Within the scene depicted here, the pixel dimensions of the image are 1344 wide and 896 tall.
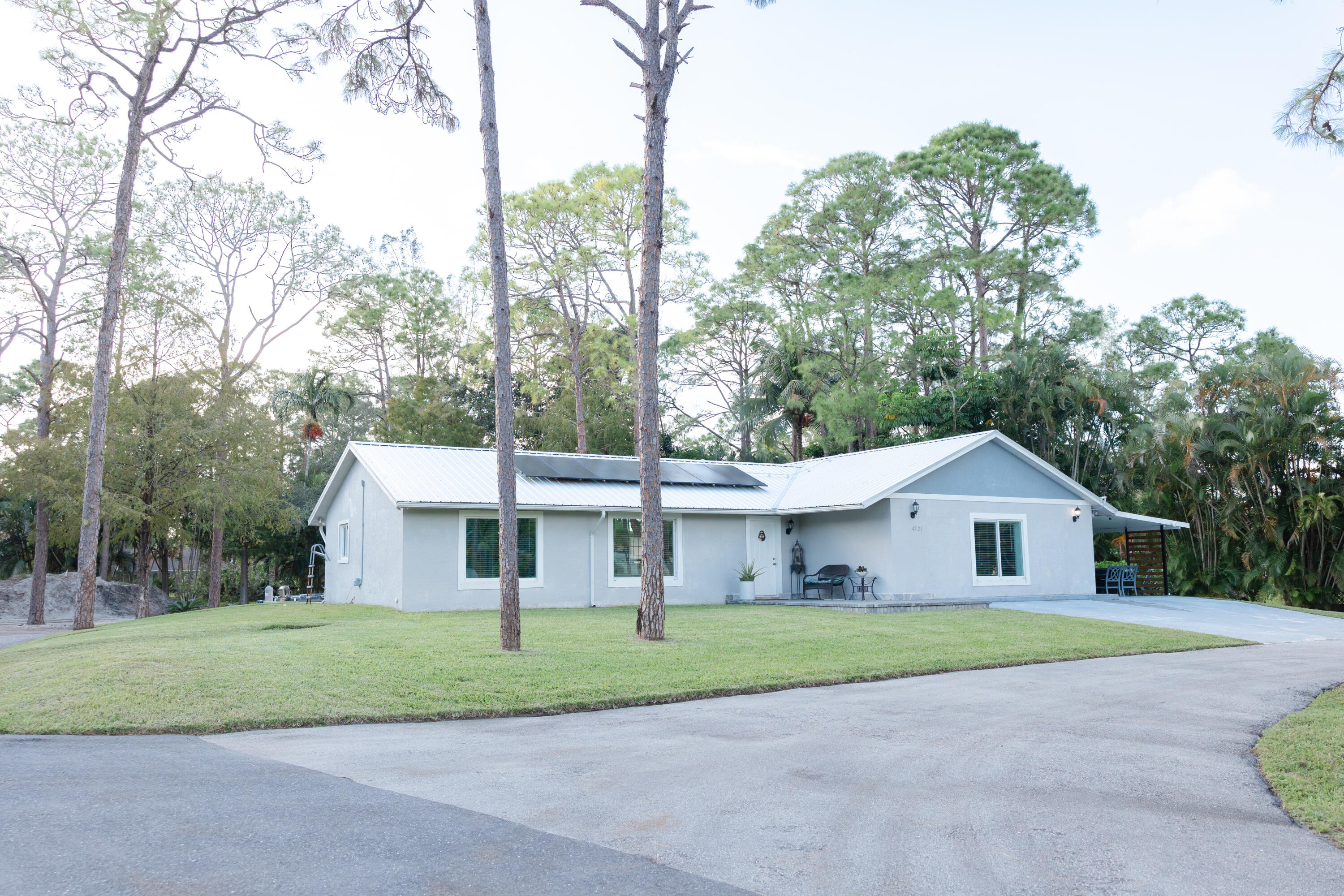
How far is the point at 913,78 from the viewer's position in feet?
64.4

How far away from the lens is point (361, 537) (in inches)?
767

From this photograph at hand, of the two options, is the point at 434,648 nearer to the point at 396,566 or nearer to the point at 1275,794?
the point at 396,566

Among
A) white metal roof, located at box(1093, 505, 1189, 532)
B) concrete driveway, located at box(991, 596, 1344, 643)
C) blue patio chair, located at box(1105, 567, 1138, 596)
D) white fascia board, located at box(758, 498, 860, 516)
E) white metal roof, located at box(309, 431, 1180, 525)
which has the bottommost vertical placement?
concrete driveway, located at box(991, 596, 1344, 643)

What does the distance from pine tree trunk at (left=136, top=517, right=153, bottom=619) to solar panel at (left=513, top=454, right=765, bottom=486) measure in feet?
38.8

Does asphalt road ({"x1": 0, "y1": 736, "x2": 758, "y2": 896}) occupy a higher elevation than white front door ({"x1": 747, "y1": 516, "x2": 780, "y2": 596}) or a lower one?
lower

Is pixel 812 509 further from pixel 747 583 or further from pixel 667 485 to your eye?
pixel 667 485

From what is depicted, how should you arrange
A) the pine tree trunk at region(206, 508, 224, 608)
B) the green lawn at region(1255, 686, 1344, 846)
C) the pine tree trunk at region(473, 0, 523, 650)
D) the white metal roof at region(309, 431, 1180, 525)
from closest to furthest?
the green lawn at region(1255, 686, 1344, 846)
the pine tree trunk at region(473, 0, 523, 650)
the white metal roof at region(309, 431, 1180, 525)
the pine tree trunk at region(206, 508, 224, 608)

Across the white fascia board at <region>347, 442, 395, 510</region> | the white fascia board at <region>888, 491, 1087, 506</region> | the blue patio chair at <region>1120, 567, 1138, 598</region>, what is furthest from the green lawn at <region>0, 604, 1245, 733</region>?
the blue patio chair at <region>1120, 567, 1138, 598</region>

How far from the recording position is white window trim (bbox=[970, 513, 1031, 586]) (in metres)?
19.6

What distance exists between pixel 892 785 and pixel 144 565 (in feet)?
Result: 86.1

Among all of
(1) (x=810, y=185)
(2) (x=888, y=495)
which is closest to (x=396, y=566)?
(2) (x=888, y=495)

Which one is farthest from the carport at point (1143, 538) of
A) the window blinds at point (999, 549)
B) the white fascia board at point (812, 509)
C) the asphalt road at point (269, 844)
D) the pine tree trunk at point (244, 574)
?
the pine tree trunk at point (244, 574)

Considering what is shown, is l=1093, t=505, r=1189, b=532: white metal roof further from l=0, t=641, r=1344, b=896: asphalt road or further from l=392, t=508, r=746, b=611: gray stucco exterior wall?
l=0, t=641, r=1344, b=896: asphalt road

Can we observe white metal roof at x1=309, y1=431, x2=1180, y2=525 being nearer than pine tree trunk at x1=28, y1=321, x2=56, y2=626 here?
Yes
